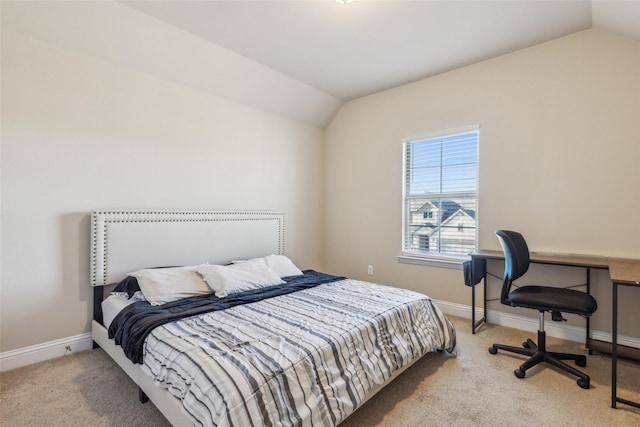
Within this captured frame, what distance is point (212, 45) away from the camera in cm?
286

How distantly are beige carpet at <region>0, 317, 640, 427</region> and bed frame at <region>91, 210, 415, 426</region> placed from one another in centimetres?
13

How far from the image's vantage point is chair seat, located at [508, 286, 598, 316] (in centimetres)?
203

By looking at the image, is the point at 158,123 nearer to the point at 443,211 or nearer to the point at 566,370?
the point at 443,211

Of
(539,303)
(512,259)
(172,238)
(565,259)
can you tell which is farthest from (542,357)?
(172,238)

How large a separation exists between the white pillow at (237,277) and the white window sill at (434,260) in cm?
163

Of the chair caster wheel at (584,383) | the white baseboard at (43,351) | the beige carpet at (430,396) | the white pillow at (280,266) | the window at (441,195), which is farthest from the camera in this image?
the window at (441,195)

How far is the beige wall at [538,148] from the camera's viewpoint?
2518 mm

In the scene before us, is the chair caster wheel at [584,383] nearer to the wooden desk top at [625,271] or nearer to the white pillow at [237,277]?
the wooden desk top at [625,271]

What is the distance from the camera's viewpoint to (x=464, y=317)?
130 inches

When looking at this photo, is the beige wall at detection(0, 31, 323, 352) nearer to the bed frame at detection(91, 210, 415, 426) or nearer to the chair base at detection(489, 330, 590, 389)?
the bed frame at detection(91, 210, 415, 426)

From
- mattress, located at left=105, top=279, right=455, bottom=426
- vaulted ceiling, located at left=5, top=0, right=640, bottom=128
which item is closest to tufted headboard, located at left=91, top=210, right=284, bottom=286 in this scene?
mattress, located at left=105, top=279, right=455, bottom=426

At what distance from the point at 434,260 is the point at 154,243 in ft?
9.61

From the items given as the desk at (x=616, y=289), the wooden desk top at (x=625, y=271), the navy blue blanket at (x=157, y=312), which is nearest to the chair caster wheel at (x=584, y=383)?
the desk at (x=616, y=289)

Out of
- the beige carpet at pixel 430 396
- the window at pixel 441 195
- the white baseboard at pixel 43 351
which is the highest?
the window at pixel 441 195
